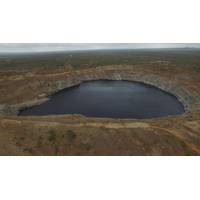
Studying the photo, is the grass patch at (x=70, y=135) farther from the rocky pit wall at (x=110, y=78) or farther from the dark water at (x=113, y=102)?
the rocky pit wall at (x=110, y=78)

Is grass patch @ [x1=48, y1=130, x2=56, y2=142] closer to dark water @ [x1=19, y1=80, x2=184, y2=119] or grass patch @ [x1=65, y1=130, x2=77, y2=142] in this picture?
grass patch @ [x1=65, y1=130, x2=77, y2=142]

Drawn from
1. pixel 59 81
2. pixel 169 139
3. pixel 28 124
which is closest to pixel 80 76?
pixel 59 81

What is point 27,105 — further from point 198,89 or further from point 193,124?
point 198,89

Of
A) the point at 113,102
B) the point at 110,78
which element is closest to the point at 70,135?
the point at 113,102

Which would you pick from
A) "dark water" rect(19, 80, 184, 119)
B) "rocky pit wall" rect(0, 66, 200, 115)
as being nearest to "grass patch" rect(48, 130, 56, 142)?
"dark water" rect(19, 80, 184, 119)

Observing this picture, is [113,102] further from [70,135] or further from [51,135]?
[51,135]
